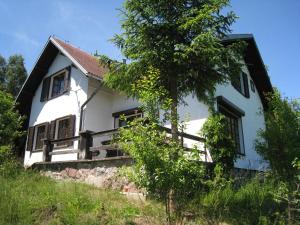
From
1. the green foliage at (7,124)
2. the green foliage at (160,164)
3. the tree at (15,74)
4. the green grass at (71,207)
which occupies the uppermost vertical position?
the tree at (15,74)

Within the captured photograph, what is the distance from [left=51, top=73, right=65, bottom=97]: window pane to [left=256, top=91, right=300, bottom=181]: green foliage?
10.8 meters

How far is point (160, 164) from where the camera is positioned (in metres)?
5.32

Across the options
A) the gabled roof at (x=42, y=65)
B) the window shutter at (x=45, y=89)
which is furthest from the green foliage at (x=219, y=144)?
the window shutter at (x=45, y=89)

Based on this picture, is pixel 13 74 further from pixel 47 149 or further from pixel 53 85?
pixel 47 149

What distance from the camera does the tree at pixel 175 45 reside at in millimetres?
8281

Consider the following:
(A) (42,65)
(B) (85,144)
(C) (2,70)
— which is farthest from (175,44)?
(C) (2,70)

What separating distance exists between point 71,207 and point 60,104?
10.4 meters

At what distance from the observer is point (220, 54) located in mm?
8297

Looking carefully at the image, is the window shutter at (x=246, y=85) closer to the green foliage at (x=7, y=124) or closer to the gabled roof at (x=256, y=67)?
the gabled roof at (x=256, y=67)

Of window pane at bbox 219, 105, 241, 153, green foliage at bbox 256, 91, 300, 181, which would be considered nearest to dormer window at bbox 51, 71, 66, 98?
window pane at bbox 219, 105, 241, 153

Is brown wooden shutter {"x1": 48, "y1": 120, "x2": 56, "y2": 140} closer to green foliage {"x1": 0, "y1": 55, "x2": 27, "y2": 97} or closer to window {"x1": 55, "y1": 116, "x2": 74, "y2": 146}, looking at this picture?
window {"x1": 55, "y1": 116, "x2": 74, "y2": 146}

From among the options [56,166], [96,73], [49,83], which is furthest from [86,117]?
[49,83]

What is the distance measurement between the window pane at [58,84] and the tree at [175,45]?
973cm

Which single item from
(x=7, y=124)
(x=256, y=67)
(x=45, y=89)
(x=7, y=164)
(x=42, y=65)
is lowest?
(x=7, y=164)
